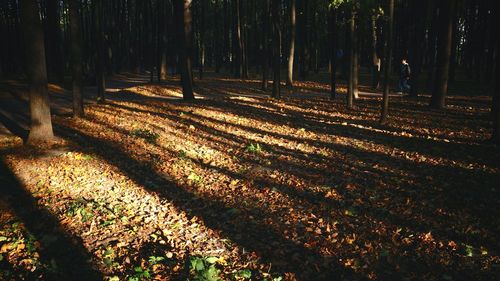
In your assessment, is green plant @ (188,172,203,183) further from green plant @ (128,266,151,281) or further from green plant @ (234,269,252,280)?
green plant @ (234,269,252,280)

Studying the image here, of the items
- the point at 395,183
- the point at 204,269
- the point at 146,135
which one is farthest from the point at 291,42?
the point at 204,269

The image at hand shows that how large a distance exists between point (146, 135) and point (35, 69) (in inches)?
149

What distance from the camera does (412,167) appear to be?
9453mm

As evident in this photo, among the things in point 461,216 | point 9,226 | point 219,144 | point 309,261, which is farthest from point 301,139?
point 9,226

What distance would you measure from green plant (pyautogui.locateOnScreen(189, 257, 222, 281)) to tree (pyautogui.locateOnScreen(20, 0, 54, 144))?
748 cm

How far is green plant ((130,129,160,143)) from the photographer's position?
11836 mm

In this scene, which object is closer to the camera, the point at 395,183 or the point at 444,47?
the point at 395,183

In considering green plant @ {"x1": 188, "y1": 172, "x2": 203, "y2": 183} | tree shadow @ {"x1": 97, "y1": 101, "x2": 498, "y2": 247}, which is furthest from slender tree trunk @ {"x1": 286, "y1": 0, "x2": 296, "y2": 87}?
green plant @ {"x1": 188, "y1": 172, "x2": 203, "y2": 183}

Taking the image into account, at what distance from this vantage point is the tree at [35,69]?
9.39 metres

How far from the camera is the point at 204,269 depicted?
485cm

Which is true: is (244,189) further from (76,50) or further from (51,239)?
(76,50)

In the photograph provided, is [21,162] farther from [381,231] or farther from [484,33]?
[484,33]

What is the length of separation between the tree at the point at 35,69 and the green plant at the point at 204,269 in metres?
7.48

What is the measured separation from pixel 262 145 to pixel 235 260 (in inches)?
266
